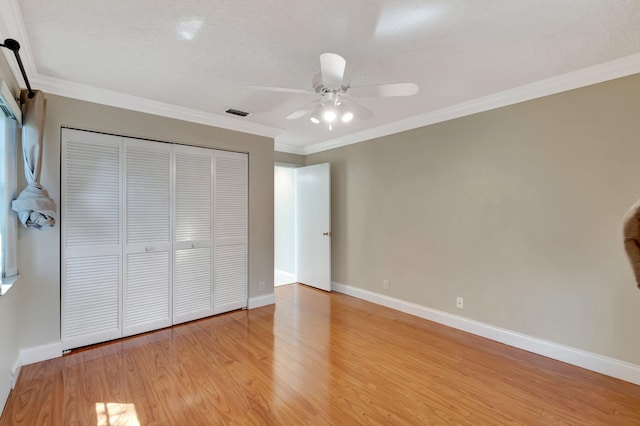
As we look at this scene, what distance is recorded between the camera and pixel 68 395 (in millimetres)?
2006

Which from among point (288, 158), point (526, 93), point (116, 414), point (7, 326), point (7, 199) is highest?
point (526, 93)

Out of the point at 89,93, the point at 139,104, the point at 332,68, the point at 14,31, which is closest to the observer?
the point at 332,68

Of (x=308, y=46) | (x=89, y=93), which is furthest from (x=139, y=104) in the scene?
(x=308, y=46)

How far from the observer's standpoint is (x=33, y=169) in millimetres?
2229

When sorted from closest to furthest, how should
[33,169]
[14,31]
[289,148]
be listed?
[14,31], [33,169], [289,148]

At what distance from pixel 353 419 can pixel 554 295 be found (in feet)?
6.85

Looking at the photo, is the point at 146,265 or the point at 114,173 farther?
the point at 146,265

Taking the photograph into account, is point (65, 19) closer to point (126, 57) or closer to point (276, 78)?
point (126, 57)

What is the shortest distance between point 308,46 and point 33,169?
7.58 ft

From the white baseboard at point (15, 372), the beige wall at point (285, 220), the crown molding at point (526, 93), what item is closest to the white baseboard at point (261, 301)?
the beige wall at point (285, 220)

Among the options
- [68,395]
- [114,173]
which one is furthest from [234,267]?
[68,395]

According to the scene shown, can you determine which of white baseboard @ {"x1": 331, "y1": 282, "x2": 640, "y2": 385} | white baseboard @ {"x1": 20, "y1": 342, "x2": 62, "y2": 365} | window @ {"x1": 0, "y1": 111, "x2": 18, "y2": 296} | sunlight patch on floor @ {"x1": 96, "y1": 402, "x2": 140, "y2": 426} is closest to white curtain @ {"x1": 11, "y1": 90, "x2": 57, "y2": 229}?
window @ {"x1": 0, "y1": 111, "x2": 18, "y2": 296}

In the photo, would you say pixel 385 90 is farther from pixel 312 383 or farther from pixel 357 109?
pixel 312 383

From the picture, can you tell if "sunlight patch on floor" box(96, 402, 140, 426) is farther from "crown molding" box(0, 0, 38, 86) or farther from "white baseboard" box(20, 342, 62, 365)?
"crown molding" box(0, 0, 38, 86)
